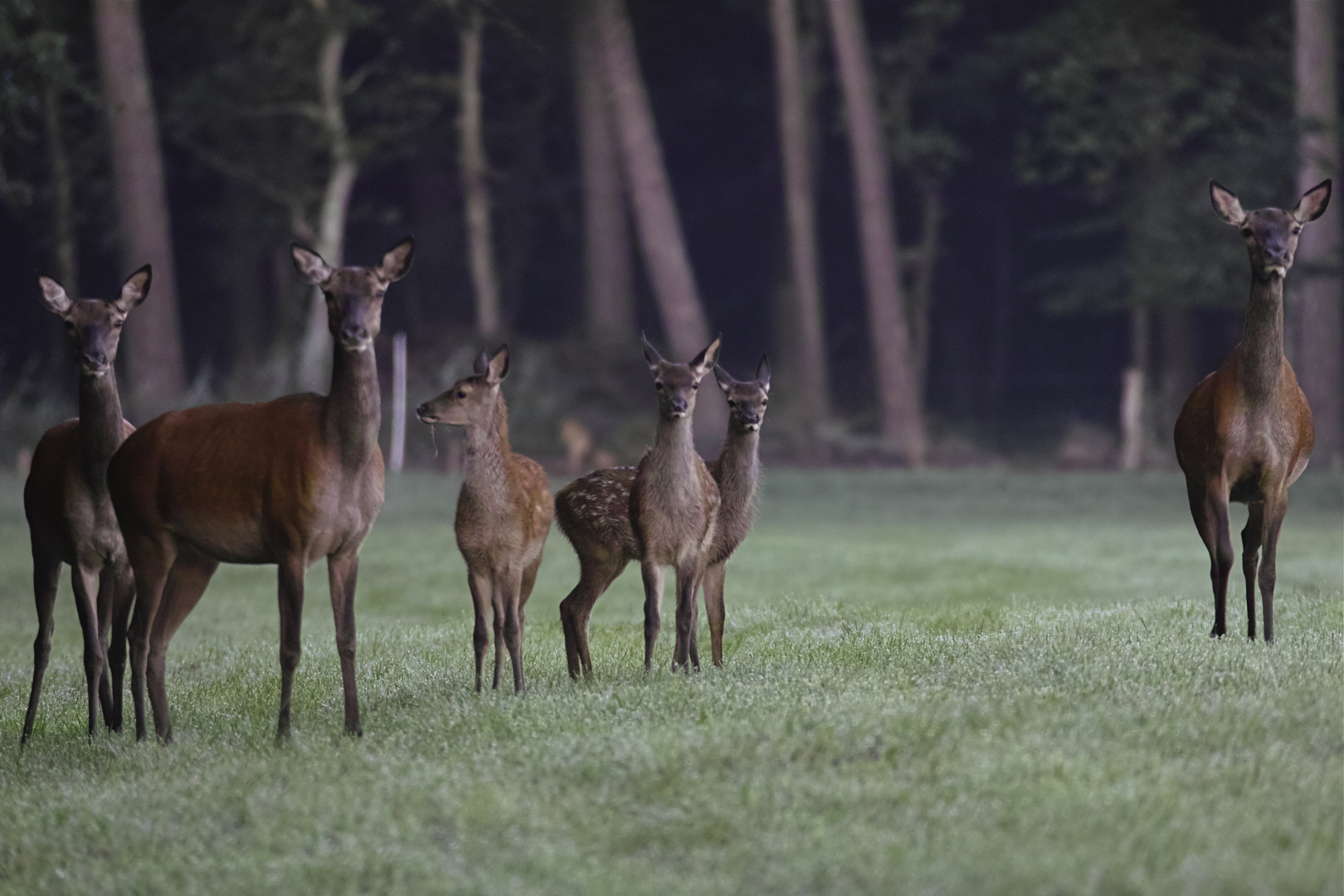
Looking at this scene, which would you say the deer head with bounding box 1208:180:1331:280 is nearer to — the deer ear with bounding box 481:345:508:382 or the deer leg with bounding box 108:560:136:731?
the deer ear with bounding box 481:345:508:382

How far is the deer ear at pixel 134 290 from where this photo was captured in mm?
7727

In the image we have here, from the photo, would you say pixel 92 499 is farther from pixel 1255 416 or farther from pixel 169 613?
pixel 1255 416

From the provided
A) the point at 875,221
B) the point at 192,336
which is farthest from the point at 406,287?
the point at 875,221

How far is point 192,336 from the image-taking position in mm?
49156

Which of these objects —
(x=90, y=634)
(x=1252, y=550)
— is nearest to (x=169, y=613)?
(x=90, y=634)

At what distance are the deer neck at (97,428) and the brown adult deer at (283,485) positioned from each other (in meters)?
0.36

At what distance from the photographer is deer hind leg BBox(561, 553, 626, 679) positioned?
8.43 m

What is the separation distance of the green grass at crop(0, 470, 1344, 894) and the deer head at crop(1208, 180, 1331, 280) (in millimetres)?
1867

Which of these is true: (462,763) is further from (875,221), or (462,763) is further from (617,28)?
(875,221)

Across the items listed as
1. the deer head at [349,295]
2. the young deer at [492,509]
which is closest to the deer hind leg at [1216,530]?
the young deer at [492,509]

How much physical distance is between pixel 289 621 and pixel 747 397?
8.42ft

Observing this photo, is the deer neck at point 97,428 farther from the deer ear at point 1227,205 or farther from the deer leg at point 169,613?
the deer ear at point 1227,205

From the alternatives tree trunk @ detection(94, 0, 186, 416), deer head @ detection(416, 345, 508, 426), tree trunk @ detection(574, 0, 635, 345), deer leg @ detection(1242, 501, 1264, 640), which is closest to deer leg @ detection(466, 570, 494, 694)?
deer head @ detection(416, 345, 508, 426)

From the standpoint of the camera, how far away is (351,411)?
6.87 m
